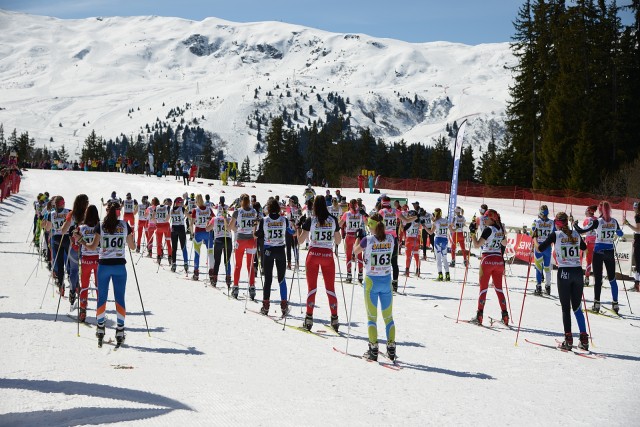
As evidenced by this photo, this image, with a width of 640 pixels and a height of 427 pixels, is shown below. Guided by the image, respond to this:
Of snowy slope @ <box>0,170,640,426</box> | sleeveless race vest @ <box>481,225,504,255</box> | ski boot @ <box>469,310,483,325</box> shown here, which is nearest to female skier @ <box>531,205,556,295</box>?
snowy slope @ <box>0,170,640,426</box>

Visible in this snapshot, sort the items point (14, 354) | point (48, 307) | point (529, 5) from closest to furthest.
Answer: point (14, 354) < point (48, 307) < point (529, 5)

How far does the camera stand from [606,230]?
14.0 metres

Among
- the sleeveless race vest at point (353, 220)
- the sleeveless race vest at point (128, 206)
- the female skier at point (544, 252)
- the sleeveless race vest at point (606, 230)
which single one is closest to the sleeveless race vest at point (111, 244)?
the sleeveless race vest at point (353, 220)

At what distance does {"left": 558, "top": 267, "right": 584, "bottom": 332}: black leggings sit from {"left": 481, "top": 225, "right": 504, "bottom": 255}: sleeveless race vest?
1778 mm

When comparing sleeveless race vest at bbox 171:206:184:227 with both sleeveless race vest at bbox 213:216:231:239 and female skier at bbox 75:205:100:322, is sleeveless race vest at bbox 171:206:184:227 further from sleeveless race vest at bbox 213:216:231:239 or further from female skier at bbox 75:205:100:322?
female skier at bbox 75:205:100:322

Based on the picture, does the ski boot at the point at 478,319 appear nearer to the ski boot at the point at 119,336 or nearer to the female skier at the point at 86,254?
the ski boot at the point at 119,336

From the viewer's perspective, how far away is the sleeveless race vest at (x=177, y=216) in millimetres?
18938

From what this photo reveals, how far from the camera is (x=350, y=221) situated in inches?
663

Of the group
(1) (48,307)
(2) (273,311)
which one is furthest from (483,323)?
(1) (48,307)

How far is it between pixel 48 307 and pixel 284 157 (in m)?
108

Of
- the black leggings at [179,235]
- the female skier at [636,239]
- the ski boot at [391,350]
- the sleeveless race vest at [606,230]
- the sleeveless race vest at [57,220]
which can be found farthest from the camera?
the black leggings at [179,235]

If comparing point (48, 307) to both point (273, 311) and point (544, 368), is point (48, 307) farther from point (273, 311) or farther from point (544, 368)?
point (544, 368)

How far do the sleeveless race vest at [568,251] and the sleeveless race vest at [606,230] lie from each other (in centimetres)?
381

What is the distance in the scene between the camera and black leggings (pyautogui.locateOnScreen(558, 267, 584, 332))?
34.1 feet
